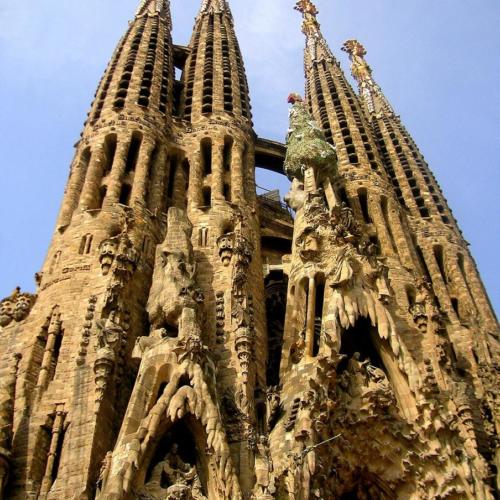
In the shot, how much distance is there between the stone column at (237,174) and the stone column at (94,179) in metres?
4.27

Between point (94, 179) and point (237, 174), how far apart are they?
Answer: 5.22 meters

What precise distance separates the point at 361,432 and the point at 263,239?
989 centimetres

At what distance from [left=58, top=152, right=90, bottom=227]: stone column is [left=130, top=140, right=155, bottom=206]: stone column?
63.9 inches

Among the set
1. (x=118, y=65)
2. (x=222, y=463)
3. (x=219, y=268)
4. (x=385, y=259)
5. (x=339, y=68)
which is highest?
(x=339, y=68)

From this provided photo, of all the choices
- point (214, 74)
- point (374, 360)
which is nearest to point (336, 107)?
point (214, 74)

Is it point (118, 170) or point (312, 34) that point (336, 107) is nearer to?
point (312, 34)

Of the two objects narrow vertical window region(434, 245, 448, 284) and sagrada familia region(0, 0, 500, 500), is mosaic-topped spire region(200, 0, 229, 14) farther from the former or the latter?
narrow vertical window region(434, 245, 448, 284)

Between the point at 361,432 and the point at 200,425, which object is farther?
the point at 361,432

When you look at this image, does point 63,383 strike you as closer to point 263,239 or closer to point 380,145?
point 263,239

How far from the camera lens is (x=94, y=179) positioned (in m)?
21.2

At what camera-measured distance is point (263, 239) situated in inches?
995

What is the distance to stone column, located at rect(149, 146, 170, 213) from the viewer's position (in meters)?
21.5

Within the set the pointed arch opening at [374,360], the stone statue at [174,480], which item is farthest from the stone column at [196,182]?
the stone statue at [174,480]

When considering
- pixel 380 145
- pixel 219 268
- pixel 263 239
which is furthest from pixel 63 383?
pixel 380 145
